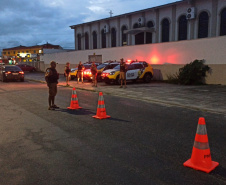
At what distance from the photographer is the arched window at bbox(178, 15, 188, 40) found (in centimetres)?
2688

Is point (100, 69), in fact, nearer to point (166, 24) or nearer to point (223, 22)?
point (166, 24)

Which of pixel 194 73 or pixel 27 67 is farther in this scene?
pixel 27 67

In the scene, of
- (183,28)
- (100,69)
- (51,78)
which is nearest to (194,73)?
(100,69)

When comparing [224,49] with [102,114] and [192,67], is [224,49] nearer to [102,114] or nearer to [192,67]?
[192,67]

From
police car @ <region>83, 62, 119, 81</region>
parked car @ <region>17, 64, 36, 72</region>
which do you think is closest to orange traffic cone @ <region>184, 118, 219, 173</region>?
police car @ <region>83, 62, 119, 81</region>

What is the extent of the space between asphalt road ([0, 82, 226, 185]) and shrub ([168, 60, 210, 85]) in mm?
9382

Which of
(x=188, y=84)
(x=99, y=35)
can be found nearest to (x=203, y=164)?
(x=188, y=84)

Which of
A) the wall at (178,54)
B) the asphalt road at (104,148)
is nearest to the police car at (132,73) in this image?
the wall at (178,54)

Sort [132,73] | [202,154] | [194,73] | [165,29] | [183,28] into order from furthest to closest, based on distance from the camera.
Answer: [165,29], [183,28], [132,73], [194,73], [202,154]

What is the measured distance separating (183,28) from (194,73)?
1172cm

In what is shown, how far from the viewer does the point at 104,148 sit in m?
4.94

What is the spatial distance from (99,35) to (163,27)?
43.6 ft

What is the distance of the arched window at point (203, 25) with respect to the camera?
81.8ft

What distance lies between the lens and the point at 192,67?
1742 centimetres
